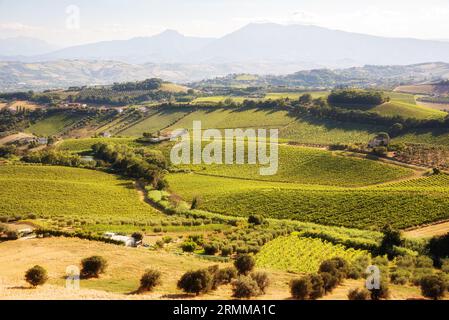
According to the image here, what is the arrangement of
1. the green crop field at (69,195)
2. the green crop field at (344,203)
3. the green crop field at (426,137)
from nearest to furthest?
the green crop field at (344,203), the green crop field at (69,195), the green crop field at (426,137)

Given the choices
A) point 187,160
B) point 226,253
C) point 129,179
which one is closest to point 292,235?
point 226,253

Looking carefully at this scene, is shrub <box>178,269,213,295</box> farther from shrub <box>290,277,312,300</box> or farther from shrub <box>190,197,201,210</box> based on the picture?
shrub <box>190,197,201,210</box>

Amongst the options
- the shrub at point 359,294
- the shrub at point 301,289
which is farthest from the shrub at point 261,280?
the shrub at point 359,294

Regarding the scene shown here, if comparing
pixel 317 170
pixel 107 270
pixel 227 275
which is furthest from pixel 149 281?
pixel 317 170

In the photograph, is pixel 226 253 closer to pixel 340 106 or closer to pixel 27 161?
pixel 27 161

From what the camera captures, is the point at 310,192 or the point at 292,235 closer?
the point at 292,235

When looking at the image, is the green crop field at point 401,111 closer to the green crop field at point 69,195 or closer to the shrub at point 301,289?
the green crop field at point 69,195
